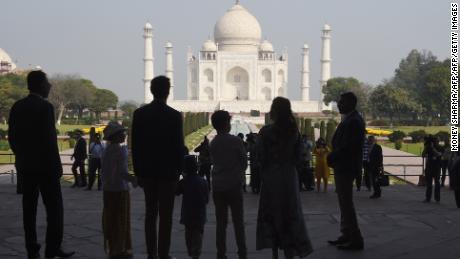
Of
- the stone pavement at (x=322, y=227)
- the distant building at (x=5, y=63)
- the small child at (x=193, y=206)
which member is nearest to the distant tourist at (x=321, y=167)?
the stone pavement at (x=322, y=227)

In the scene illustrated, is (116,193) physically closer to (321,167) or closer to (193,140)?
(321,167)

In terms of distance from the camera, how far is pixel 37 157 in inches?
161

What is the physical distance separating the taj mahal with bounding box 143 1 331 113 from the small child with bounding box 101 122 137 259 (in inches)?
2080

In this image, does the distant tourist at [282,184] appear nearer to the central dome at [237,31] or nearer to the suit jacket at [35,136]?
the suit jacket at [35,136]

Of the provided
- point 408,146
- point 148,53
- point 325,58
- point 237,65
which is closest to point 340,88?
point 325,58

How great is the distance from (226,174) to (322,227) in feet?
5.71

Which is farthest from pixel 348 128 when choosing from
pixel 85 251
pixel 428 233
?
pixel 85 251

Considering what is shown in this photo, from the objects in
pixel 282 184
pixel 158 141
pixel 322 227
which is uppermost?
pixel 158 141

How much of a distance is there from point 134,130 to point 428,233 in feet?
9.25

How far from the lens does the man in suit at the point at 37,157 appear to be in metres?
4.08

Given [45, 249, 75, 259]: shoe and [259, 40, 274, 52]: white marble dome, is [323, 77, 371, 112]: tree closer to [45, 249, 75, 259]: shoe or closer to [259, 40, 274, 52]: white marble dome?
[259, 40, 274, 52]: white marble dome

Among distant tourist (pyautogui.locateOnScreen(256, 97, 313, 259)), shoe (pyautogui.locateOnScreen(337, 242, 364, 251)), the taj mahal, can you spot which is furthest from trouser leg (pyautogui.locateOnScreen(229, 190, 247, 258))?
the taj mahal

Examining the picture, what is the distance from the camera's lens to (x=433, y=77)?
38750mm

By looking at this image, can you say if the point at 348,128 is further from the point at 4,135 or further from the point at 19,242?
the point at 4,135
